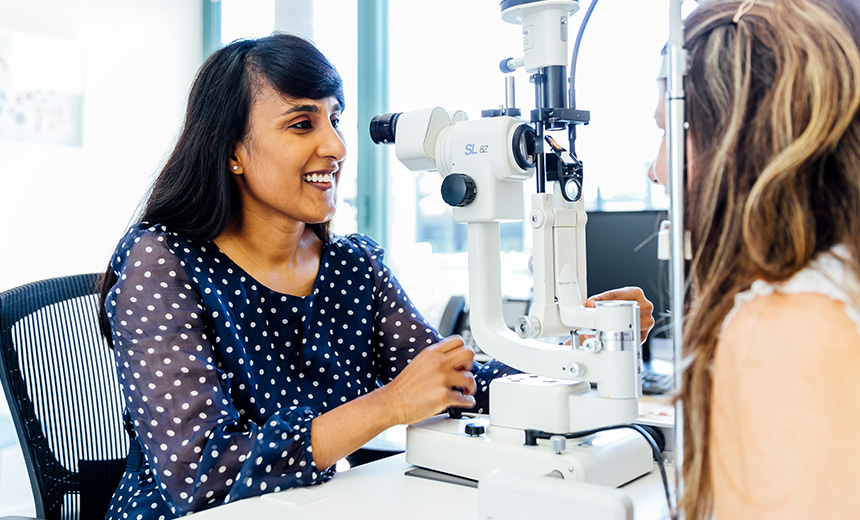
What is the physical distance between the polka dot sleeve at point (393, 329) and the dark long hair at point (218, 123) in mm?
355

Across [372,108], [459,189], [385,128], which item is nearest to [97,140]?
[372,108]

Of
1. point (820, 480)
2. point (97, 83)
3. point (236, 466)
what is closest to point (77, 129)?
point (97, 83)

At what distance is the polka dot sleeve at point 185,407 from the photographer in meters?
1.09

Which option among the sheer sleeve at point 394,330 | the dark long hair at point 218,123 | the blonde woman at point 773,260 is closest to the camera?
the blonde woman at point 773,260

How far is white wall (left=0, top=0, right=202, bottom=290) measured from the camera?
2.97 m

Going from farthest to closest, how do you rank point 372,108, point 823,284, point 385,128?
point 372,108, point 385,128, point 823,284

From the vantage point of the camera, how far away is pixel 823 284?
2.12 feet

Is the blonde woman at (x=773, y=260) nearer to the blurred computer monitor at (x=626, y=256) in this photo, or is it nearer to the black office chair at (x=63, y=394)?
the black office chair at (x=63, y=394)

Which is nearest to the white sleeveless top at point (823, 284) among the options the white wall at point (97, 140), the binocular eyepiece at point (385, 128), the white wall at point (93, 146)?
the binocular eyepiece at point (385, 128)

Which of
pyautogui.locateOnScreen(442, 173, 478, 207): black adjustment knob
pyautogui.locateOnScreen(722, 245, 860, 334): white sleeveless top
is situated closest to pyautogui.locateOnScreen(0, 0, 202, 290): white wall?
pyautogui.locateOnScreen(442, 173, 478, 207): black adjustment knob

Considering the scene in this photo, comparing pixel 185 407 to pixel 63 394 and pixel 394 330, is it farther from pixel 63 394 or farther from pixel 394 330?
pixel 394 330

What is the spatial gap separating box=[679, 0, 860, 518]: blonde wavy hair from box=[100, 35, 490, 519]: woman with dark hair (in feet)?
1.82

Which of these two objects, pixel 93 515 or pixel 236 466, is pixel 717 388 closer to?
pixel 236 466

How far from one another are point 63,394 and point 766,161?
1.20 m
